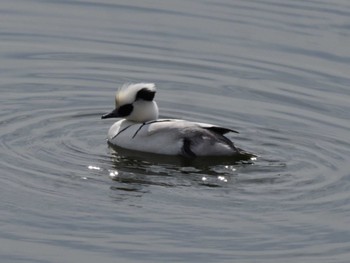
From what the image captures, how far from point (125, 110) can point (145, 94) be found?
0.33 m

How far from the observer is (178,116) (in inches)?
703

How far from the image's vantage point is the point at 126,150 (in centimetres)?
1656

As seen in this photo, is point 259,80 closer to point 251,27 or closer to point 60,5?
point 251,27

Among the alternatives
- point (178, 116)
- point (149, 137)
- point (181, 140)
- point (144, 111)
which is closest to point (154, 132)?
point (149, 137)

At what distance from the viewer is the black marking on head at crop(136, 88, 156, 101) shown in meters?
17.0

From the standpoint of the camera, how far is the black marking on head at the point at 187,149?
1623cm

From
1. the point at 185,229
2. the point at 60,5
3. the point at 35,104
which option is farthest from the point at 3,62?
the point at 185,229

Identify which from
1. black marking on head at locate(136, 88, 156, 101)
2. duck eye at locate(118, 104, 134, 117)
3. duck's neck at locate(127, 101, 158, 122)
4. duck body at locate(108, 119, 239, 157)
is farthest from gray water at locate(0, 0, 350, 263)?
black marking on head at locate(136, 88, 156, 101)

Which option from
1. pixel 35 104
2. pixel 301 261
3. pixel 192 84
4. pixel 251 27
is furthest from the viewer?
pixel 251 27

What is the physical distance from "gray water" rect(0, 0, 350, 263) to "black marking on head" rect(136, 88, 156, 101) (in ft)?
2.20

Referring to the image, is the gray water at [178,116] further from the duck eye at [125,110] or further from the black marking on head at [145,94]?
the black marking on head at [145,94]

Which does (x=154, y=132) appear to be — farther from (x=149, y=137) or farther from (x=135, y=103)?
(x=135, y=103)

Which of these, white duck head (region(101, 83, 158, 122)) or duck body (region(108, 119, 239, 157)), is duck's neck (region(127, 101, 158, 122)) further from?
duck body (region(108, 119, 239, 157))

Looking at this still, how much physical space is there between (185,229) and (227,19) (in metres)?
8.82
